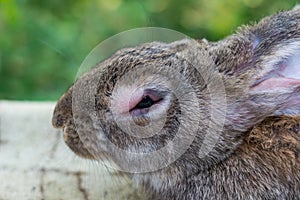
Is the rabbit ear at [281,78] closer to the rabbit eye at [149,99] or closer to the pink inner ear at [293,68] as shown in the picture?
the pink inner ear at [293,68]

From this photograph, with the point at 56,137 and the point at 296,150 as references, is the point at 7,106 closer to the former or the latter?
the point at 56,137

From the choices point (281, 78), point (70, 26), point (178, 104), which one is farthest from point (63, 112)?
point (70, 26)

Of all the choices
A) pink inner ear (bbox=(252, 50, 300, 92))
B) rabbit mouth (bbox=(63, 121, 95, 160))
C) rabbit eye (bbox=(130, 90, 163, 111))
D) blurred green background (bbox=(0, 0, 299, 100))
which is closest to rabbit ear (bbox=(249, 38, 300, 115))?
pink inner ear (bbox=(252, 50, 300, 92))

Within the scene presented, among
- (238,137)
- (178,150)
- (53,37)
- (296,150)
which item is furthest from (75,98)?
(53,37)

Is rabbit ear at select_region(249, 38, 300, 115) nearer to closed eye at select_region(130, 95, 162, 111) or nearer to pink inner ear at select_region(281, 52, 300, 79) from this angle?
pink inner ear at select_region(281, 52, 300, 79)

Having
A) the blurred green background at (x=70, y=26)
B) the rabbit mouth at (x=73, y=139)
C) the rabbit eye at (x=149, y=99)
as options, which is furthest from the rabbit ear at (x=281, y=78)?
the blurred green background at (x=70, y=26)

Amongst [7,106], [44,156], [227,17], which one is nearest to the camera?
[44,156]
